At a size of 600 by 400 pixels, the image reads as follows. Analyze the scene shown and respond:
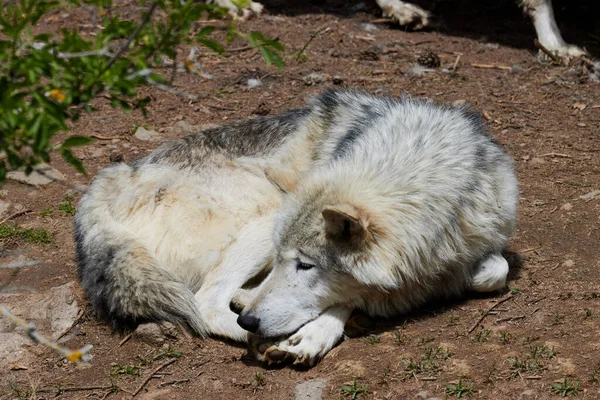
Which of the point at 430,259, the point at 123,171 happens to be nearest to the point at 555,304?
the point at 430,259

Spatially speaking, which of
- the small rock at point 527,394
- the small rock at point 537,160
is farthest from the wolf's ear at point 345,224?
the small rock at point 537,160

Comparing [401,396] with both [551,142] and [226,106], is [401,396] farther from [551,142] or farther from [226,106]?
[226,106]

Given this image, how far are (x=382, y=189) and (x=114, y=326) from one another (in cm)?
176

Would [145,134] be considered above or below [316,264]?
below

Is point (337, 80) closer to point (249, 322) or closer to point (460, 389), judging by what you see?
point (249, 322)

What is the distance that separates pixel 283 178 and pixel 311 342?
101cm

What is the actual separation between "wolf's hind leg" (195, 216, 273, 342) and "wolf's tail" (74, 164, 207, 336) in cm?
9

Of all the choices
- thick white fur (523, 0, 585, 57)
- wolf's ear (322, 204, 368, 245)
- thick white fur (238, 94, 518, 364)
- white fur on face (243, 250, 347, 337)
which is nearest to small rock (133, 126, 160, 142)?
thick white fur (238, 94, 518, 364)

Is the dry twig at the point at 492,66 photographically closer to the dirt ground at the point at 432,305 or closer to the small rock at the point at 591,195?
the dirt ground at the point at 432,305

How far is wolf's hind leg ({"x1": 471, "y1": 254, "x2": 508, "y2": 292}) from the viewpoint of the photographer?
4.43 meters

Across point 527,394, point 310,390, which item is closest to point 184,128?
point 310,390

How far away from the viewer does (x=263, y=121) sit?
551 cm

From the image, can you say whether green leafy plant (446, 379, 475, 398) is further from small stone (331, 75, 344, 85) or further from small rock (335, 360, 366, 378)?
small stone (331, 75, 344, 85)

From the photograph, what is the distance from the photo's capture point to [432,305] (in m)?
4.56
